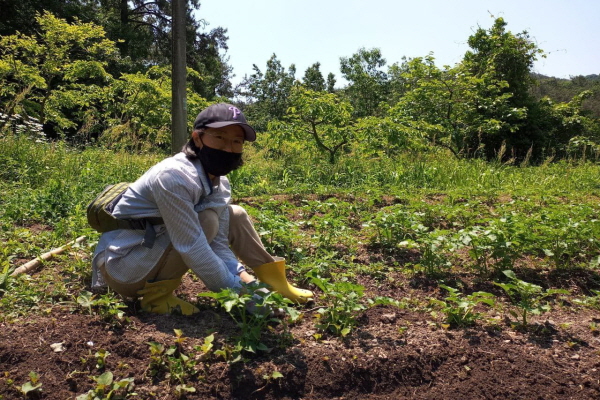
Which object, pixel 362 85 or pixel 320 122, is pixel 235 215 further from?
pixel 362 85

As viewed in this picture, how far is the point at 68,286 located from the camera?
254 centimetres

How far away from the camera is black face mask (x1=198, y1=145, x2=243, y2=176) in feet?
7.11

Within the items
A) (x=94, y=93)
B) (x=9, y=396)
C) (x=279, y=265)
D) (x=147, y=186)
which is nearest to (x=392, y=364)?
(x=279, y=265)

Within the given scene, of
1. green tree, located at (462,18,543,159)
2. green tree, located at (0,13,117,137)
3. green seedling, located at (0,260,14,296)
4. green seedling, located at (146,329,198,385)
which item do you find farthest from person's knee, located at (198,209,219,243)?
green tree, located at (462,18,543,159)

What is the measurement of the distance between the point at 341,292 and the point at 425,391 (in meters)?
0.61

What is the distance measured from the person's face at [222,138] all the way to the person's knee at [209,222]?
1.07 feet

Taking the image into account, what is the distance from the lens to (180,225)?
6.47ft

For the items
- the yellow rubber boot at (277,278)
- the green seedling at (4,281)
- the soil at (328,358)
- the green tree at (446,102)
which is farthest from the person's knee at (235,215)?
the green tree at (446,102)

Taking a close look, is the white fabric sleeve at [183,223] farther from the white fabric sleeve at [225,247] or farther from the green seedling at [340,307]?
the green seedling at [340,307]

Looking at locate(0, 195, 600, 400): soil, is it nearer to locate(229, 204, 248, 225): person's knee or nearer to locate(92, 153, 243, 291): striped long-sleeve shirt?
locate(92, 153, 243, 291): striped long-sleeve shirt

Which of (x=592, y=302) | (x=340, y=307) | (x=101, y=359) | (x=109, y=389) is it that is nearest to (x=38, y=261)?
(x=101, y=359)

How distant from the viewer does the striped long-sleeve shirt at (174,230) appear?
6.48 ft

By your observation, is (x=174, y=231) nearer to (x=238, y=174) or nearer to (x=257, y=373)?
(x=257, y=373)

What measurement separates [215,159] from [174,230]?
41 centimetres
